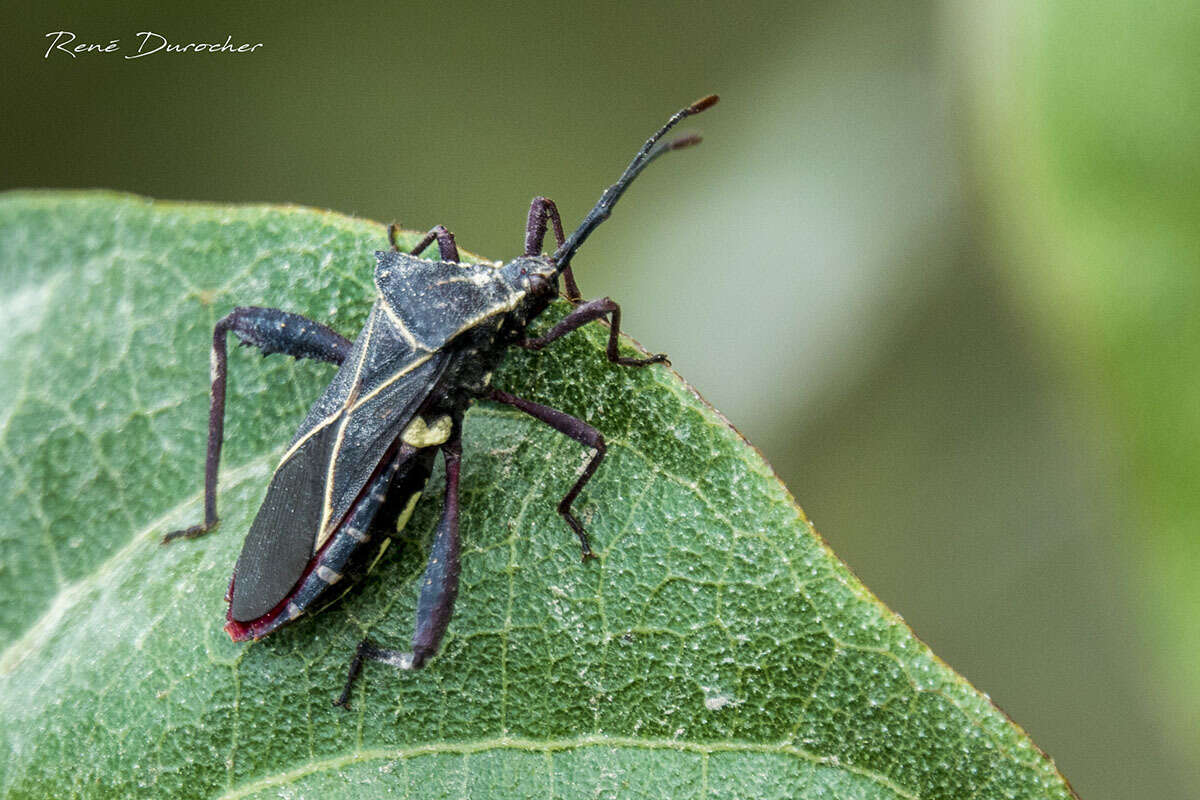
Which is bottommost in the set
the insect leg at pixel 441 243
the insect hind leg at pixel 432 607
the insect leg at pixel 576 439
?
the insect hind leg at pixel 432 607

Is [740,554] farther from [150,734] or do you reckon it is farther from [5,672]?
[5,672]

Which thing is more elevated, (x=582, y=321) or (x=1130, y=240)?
(x=1130, y=240)

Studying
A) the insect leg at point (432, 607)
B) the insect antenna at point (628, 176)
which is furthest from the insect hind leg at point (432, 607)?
the insect antenna at point (628, 176)

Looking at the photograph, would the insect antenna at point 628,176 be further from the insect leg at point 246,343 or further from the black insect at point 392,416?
the insect leg at point 246,343

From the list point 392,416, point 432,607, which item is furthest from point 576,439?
point 392,416

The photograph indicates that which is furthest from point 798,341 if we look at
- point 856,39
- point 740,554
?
point 740,554

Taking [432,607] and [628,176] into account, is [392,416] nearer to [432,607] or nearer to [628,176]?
[432,607]
